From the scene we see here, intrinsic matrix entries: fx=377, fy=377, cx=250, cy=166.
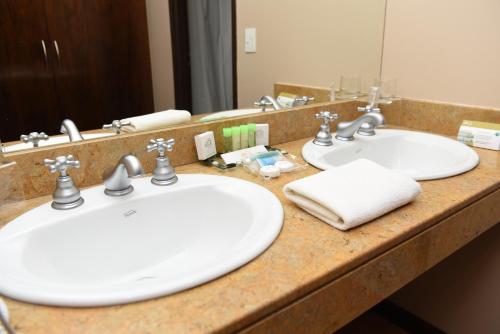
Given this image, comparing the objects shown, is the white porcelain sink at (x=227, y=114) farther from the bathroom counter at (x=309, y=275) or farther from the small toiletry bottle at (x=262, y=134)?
the bathroom counter at (x=309, y=275)

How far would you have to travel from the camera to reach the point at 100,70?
921 mm

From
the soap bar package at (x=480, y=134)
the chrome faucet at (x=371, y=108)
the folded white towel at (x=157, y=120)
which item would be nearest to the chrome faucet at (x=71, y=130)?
the folded white towel at (x=157, y=120)

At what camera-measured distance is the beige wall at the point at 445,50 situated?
1.28m

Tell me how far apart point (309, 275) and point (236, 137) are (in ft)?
2.13

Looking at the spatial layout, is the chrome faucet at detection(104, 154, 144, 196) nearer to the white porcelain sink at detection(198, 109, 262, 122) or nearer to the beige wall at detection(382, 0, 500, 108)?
the white porcelain sink at detection(198, 109, 262, 122)

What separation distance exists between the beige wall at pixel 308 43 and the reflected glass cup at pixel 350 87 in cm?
2

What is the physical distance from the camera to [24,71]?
0.83 m

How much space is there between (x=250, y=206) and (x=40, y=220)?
0.43m

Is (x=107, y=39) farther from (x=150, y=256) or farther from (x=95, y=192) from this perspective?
(x=150, y=256)

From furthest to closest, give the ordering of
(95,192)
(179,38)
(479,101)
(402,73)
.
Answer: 1. (402,73)
2. (479,101)
3. (179,38)
4. (95,192)

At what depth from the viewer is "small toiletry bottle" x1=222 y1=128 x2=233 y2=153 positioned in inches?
45.9

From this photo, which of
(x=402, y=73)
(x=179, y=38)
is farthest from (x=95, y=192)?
(x=402, y=73)

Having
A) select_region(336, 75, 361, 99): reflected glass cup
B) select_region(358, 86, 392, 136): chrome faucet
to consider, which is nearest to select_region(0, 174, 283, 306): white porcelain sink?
select_region(358, 86, 392, 136): chrome faucet

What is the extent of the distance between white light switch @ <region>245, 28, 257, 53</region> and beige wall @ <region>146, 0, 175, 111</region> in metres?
0.33
